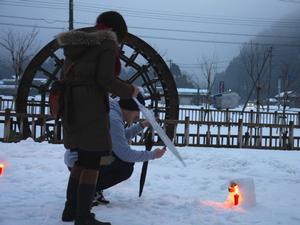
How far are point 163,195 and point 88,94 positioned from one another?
2.10 metres

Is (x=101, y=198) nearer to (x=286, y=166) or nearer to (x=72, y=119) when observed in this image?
(x=72, y=119)

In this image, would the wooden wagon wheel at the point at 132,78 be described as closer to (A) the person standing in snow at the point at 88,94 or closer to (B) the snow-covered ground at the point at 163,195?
(B) the snow-covered ground at the point at 163,195

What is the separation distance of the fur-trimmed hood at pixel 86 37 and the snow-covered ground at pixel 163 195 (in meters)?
1.51

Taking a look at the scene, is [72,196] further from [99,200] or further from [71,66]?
[71,66]

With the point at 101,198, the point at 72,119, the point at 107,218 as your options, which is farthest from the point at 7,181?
the point at 72,119

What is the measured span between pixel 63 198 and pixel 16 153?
405 centimetres

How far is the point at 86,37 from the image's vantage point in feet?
11.2

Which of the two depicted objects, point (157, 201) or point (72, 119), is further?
point (157, 201)

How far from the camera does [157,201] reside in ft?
15.7

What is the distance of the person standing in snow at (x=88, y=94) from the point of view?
3.40 metres

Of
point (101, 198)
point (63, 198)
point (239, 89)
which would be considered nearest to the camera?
point (101, 198)

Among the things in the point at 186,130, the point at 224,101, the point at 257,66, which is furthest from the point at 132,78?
the point at 224,101

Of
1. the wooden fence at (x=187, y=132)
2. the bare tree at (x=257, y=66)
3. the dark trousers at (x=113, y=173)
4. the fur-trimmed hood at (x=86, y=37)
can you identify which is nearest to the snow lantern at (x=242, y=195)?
the dark trousers at (x=113, y=173)

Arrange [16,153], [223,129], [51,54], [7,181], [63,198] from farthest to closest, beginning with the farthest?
[223,129] < [51,54] < [16,153] < [7,181] < [63,198]
